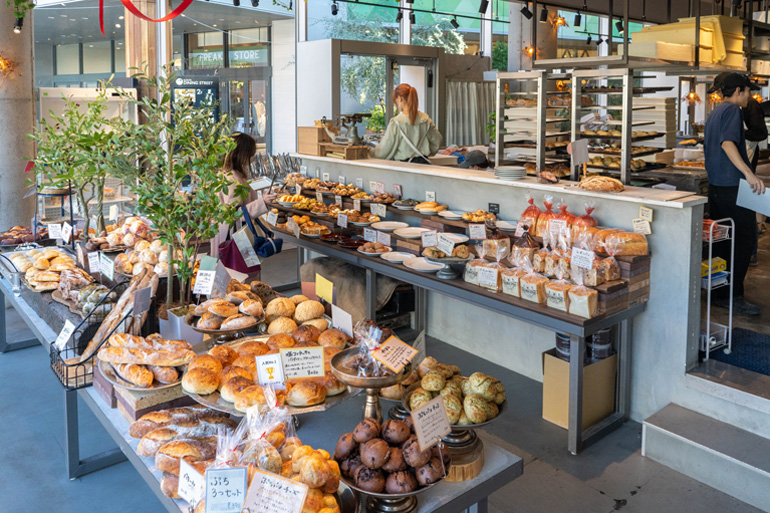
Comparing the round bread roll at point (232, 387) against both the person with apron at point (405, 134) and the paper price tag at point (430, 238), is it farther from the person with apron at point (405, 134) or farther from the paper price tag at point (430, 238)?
the person with apron at point (405, 134)

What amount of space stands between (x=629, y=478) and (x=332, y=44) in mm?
7502

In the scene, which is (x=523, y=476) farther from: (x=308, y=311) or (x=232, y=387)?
(x=232, y=387)

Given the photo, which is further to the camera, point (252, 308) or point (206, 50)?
point (206, 50)

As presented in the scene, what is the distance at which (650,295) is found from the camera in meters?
3.83

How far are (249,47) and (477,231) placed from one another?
261 inches

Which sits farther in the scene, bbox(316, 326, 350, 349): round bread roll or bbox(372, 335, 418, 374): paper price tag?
bbox(316, 326, 350, 349): round bread roll

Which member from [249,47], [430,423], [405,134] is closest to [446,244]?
[405,134]

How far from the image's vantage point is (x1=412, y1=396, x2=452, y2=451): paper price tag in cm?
180

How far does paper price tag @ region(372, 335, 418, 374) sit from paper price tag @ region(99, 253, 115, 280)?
1.90 m

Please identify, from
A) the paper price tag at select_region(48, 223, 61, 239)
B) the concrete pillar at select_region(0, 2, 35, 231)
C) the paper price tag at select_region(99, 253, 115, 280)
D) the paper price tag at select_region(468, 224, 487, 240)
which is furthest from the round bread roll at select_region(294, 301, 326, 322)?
the concrete pillar at select_region(0, 2, 35, 231)

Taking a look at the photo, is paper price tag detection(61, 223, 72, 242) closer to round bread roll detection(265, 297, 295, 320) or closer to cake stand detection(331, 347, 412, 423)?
round bread roll detection(265, 297, 295, 320)

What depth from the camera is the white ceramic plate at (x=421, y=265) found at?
4418 millimetres

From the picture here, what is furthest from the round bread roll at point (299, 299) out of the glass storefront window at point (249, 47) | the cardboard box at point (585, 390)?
the glass storefront window at point (249, 47)

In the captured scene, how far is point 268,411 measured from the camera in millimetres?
1954
